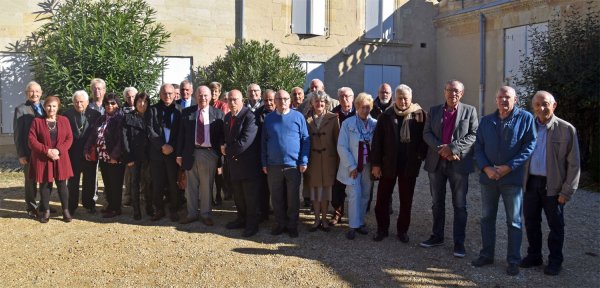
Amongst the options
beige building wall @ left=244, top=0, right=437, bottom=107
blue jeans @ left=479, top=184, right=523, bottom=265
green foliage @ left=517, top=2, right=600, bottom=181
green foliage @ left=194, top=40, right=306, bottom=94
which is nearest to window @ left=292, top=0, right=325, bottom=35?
beige building wall @ left=244, top=0, right=437, bottom=107

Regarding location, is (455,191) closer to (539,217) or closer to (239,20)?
(539,217)

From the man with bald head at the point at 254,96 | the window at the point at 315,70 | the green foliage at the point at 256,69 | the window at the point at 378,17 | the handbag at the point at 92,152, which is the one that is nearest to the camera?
the handbag at the point at 92,152

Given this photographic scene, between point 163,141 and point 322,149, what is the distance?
6.46 ft

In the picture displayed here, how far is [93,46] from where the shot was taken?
35.0ft

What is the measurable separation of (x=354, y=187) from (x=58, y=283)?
3046mm

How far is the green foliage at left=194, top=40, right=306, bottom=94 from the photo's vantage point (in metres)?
12.0

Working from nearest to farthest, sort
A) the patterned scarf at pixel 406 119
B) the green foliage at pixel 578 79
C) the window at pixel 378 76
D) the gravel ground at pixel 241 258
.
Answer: the gravel ground at pixel 241 258 < the patterned scarf at pixel 406 119 < the green foliage at pixel 578 79 < the window at pixel 378 76

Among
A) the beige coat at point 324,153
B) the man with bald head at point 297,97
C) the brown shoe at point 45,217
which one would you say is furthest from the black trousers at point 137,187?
the beige coat at point 324,153

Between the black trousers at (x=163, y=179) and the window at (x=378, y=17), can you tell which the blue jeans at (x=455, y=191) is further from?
the window at (x=378, y=17)

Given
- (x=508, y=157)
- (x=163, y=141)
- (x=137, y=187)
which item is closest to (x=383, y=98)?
(x=508, y=157)

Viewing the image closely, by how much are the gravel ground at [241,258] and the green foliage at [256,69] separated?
18.6 feet

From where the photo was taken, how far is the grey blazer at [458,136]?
532 cm

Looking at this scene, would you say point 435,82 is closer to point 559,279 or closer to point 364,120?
point 364,120

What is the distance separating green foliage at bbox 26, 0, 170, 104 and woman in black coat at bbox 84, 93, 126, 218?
156 inches
